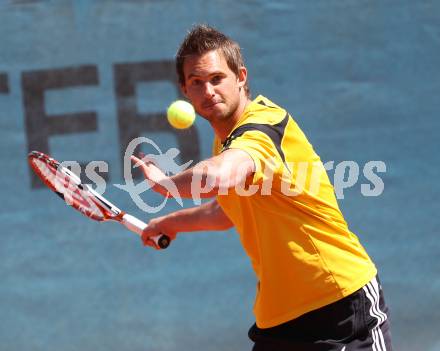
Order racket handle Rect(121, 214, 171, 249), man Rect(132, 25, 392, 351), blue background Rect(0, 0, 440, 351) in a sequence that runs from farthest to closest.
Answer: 1. blue background Rect(0, 0, 440, 351)
2. racket handle Rect(121, 214, 171, 249)
3. man Rect(132, 25, 392, 351)

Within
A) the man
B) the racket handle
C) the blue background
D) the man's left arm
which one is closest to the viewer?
the man's left arm

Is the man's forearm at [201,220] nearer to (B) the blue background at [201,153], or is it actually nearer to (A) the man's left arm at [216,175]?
(A) the man's left arm at [216,175]

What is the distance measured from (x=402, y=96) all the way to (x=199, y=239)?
1.60 meters

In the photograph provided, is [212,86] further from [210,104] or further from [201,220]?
[201,220]

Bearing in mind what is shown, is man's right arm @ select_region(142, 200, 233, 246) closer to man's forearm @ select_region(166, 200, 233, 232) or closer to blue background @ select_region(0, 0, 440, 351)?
man's forearm @ select_region(166, 200, 233, 232)

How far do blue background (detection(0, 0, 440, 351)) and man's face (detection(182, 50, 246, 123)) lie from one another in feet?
6.93

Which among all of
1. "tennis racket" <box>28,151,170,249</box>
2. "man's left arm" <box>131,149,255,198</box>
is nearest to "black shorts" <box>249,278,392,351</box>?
"man's left arm" <box>131,149,255,198</box>

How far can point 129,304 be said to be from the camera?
17.6ft

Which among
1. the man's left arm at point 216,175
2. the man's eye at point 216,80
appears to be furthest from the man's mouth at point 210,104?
the man's left arm at point 216,175

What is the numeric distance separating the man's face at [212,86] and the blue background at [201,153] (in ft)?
6.93

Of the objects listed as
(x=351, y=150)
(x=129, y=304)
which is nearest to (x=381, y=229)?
(x=351, y=150)

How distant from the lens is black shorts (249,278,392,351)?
301 cm

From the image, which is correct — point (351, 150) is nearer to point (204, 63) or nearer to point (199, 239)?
point (199, 239)

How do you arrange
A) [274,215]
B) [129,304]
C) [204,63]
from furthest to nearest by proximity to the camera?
[129,304] < [204,63] < [274,215]
